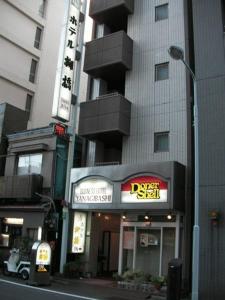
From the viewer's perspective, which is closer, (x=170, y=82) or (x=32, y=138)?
(x=170, y=82)

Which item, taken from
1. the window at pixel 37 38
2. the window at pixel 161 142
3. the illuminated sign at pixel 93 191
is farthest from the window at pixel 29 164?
the window at pixel 37 38

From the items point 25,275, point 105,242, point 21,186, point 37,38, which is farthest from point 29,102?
point 25,275

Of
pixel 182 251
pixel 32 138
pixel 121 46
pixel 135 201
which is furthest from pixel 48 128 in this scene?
pixel 182 251

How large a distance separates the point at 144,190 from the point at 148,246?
10.00 feet

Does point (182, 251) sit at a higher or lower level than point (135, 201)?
lower

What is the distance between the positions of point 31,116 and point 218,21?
2153cm

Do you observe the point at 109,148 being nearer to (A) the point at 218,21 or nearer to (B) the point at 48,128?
(B) the point at 48,128

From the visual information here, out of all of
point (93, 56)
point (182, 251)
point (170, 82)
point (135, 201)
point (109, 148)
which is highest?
point (93, 56)

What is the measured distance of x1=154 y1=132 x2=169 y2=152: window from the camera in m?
22.0

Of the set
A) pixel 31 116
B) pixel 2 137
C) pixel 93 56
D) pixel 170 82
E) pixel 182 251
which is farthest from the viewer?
pixel 31 116

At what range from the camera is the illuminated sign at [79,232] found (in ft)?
76.7

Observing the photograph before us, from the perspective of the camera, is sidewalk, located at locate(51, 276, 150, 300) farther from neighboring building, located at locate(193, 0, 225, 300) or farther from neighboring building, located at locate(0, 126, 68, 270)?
neighboring building, located at locate(193, 0, 225, 300)

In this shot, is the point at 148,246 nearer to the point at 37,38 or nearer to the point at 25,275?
the point at 25,275

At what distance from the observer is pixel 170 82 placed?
22438 millimetres
